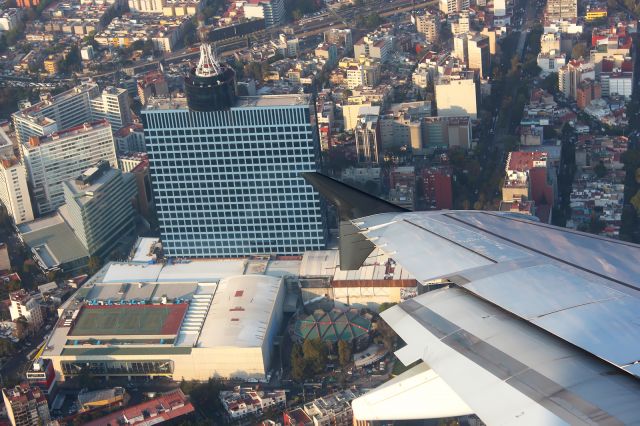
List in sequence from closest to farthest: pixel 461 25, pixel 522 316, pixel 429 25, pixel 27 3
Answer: pixel 522 316 < pixel 461 25 < pixel 429 25 < pixel 27 3

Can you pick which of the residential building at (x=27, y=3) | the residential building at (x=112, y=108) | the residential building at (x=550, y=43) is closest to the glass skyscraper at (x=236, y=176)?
the residential building at (x=112, y=108)

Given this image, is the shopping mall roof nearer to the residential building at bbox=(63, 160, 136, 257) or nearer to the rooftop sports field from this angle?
the rooftop sports field

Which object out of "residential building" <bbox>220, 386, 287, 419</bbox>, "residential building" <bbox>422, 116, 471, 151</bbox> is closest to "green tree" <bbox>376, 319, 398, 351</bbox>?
"residential building" <bbox>220, 386, 287, 419</bbox>

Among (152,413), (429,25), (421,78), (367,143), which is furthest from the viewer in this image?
(429,25)

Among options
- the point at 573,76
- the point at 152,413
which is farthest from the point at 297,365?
the point at 573,76

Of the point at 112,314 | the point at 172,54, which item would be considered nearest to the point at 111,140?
the point at 112,314

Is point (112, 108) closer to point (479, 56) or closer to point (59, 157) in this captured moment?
point (59, 157)

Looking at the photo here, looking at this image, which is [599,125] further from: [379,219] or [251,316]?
[379,219]
